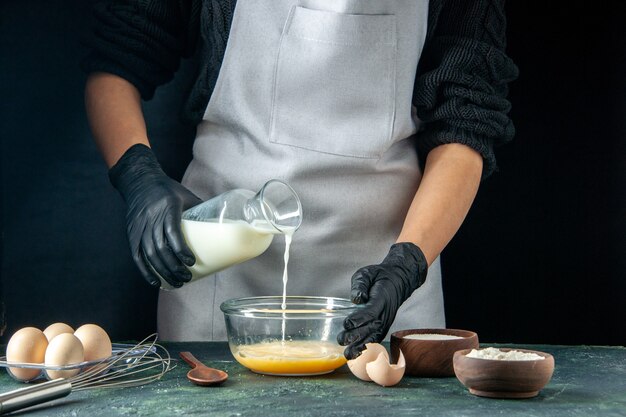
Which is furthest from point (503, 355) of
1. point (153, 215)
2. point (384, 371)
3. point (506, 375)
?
point (153, 215)

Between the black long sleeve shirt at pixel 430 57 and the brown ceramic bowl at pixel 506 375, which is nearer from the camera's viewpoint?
the brown ceramic bowl at pixel 506 375

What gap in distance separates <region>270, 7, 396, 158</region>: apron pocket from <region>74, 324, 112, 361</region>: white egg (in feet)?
2.18

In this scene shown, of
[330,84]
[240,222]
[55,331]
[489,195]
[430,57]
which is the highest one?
[430,57]

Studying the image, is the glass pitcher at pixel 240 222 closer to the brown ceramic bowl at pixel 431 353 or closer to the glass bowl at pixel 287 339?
the glass bowl at pixel 287 339

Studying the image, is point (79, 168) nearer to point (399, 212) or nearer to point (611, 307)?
point (399, 212)

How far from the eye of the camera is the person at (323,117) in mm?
1982

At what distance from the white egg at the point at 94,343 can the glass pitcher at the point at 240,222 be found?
0.26 metres

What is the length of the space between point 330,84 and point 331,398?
2.78ft

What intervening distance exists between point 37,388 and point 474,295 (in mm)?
1714

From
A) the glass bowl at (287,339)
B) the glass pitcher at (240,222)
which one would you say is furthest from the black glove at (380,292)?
the glass pitcher at (240,222)

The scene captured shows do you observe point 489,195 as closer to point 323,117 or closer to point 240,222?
point 323,117

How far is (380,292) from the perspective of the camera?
163cm

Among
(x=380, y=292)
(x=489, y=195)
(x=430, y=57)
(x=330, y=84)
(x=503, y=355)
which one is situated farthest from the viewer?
(x=489, y=195)

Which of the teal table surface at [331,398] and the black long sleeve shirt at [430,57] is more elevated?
the black long sleeve shirt at [430,57]
